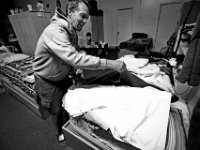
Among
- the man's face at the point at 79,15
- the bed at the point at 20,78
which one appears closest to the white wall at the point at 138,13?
the bed at the point at 20,78

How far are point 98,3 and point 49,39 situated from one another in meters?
4.95

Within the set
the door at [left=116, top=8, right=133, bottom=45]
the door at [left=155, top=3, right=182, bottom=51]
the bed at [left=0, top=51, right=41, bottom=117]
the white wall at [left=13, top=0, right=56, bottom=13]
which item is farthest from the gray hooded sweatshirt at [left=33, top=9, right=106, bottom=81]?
the white wall at [left=13, top=0, right=56, bottom=13]

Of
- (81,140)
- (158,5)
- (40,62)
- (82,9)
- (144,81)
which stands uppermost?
(158,5)

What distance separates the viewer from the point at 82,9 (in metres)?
0.80

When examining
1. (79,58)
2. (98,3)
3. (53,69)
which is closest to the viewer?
(79,58)

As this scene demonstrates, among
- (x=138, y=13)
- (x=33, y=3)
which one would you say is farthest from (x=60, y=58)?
(x=33, y=3)

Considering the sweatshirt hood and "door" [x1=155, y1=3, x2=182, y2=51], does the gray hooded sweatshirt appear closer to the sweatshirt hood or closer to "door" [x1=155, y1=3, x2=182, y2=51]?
the sweatshirt hood

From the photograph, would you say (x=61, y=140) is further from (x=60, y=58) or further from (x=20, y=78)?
(x=20, y=78)

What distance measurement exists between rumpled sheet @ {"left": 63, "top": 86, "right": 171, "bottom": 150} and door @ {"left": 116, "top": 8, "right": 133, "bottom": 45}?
4.49 meters

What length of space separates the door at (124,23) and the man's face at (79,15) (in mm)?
4231

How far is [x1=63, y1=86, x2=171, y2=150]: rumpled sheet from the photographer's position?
0.54 metres

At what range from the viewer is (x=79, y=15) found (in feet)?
2.72

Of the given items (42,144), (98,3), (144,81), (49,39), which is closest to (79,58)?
(49,39)

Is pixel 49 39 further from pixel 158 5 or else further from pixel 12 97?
pixel 158 5
